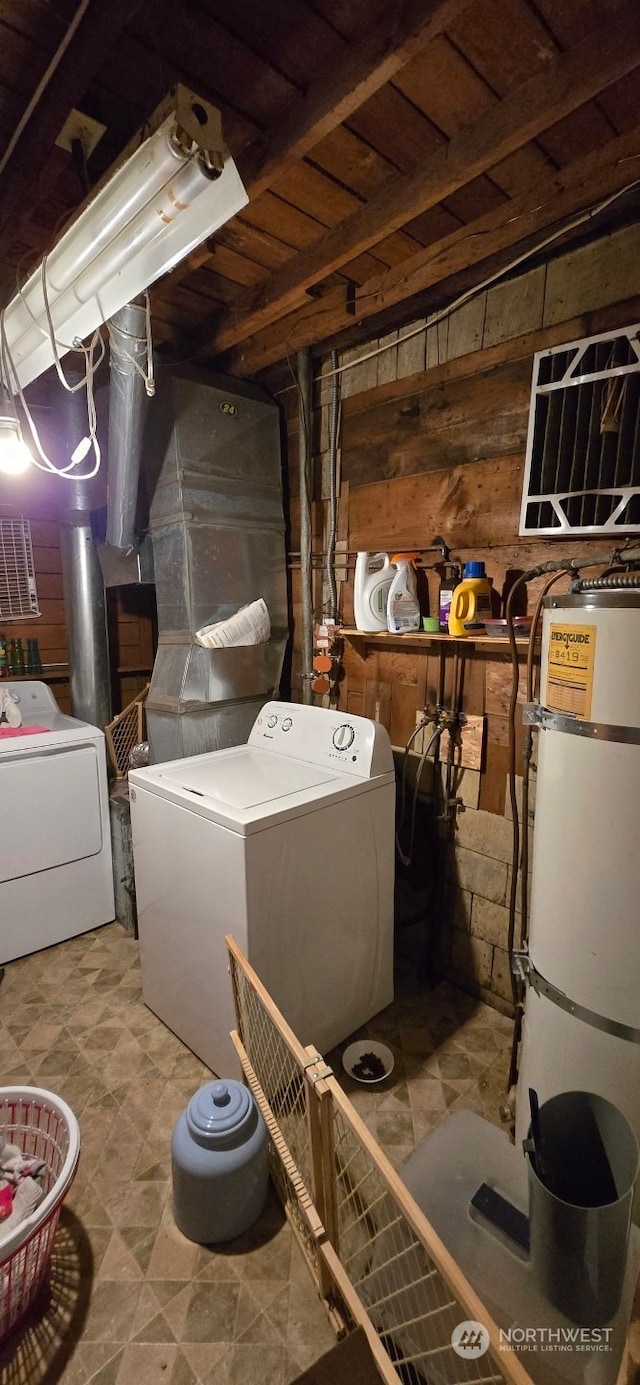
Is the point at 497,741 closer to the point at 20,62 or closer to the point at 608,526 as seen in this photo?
the point at 608,526

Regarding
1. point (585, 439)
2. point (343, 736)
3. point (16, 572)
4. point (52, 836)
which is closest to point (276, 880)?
point (343, 736)

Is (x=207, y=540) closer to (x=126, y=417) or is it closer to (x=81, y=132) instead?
(x=126, y=417)

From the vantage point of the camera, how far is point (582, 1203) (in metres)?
0.97

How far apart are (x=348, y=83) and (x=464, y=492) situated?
1.05m

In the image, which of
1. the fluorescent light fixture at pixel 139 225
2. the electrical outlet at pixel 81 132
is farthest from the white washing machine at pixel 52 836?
the electrical outlet at pixel 81 132

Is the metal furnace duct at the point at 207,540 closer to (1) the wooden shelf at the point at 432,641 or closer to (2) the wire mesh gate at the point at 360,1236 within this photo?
(1) the wooden shelf at the point at 432,641

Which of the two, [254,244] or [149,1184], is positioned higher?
[254,244]

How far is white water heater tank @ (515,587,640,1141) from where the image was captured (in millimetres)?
1072

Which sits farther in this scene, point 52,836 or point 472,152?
point 52,836

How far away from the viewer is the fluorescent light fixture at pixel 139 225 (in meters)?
0.91

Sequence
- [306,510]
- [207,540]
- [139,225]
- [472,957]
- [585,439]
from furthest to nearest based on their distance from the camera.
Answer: [306,510], [207,540], [472,957], [585,439], [139,225]

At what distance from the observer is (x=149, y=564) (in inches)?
96.4

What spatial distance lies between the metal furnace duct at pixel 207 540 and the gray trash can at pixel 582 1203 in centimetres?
170

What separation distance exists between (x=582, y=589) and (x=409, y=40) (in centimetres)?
104
